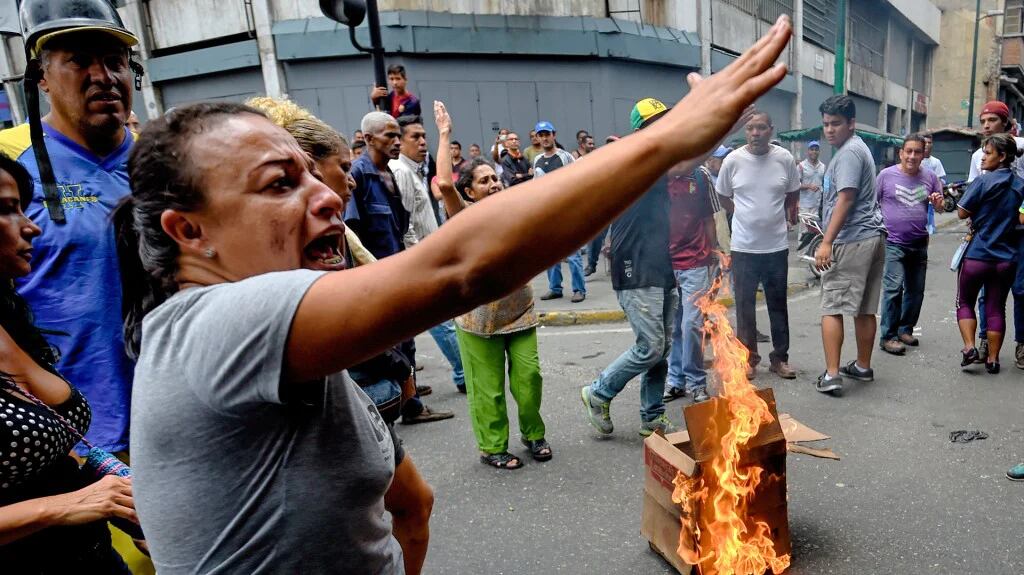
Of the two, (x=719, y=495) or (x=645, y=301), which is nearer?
(x=719, y=495)

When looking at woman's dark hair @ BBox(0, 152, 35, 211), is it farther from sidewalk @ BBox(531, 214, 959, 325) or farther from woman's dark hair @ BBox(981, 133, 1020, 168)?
woman's dark hair @ BBox(981, 133, 1020, 168)

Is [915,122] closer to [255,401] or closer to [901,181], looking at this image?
[901,181]

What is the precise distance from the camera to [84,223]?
2035mm

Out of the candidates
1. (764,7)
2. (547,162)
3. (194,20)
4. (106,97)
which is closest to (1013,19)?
(764,7)

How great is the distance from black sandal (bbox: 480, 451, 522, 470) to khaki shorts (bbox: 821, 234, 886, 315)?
2709 millimetres

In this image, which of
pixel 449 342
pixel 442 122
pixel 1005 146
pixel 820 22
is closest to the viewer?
pixel 442 122

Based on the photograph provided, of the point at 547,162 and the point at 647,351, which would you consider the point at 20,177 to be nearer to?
the point at 647,351

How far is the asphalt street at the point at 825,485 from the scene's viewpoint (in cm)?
296

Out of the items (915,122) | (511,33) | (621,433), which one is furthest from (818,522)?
(915,122)

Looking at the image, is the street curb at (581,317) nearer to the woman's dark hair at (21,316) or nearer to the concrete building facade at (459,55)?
the woman's dark hair at (21,316)

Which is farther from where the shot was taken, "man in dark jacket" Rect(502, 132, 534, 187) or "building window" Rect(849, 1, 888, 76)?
"building window" Rect(849, 1, 888, 76)

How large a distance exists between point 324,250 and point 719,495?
213 centimetres

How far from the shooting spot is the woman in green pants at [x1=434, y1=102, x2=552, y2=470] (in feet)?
12.6

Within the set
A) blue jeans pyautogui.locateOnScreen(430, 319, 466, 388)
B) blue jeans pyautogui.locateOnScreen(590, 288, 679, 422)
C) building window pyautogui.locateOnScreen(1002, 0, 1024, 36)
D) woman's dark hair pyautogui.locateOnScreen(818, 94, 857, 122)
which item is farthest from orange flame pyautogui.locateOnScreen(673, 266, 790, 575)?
building window pyautogui.locateOnScreen(1002, 0, 1024, 36)
